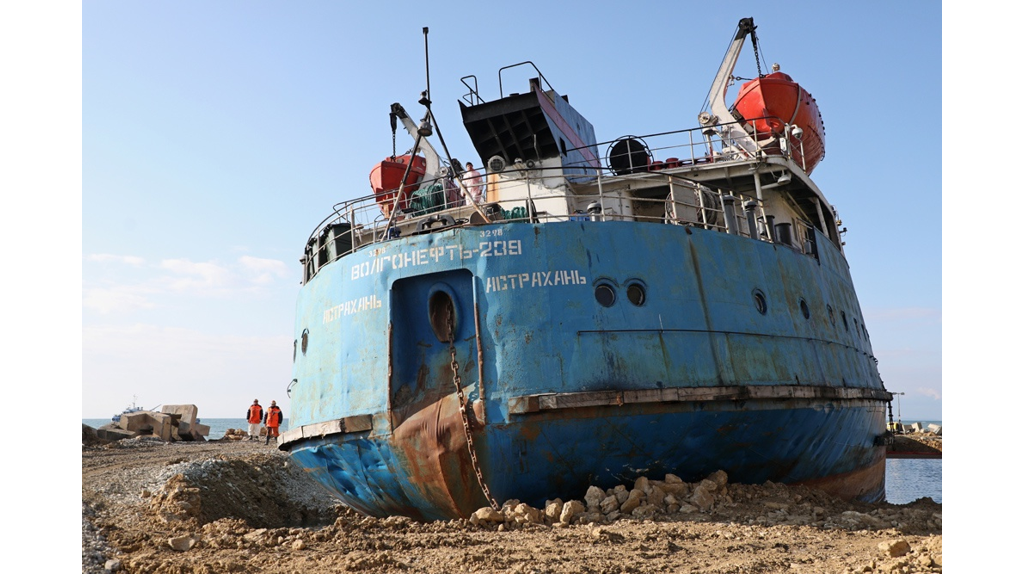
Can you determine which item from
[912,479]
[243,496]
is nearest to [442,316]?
[243,496]

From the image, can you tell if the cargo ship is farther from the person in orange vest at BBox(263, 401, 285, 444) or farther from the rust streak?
the person in orange vest at BBox(263, 401, 285, 444)

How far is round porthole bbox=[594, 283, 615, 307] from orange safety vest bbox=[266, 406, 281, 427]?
51.7ft

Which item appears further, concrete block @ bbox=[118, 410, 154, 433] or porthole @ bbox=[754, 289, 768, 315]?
concrete block @ bbox=[118, 410, 154, 433]

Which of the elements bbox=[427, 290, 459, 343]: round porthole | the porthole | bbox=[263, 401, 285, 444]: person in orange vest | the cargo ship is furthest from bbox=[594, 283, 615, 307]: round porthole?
bbox=[263, 401, 285, 444]: person in orange vest

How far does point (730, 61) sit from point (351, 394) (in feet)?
38.2

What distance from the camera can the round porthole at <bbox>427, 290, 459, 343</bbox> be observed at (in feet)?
32.0

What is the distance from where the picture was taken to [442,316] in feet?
32.5

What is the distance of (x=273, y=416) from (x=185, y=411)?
7790mm

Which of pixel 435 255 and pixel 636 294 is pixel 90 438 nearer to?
pixel 435 255

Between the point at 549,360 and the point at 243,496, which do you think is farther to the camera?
the point at 243,496

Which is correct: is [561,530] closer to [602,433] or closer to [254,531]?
[602,433]

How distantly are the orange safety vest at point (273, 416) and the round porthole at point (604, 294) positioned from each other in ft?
51.7

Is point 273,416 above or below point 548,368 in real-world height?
below

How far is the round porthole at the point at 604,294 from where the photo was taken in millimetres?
9523
